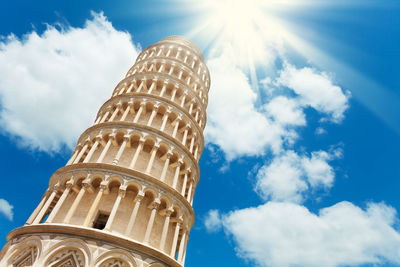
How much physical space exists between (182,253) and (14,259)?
27.4 ft

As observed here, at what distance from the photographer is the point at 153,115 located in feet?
70.8

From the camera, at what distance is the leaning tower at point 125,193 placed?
42.8 ft

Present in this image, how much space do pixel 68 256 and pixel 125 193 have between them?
4.22 meters

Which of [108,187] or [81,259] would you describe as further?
[108,187]

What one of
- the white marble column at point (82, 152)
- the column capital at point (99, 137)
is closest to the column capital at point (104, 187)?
the white marble column at point (82, 152)

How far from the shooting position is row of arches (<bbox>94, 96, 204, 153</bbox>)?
72.2 ft

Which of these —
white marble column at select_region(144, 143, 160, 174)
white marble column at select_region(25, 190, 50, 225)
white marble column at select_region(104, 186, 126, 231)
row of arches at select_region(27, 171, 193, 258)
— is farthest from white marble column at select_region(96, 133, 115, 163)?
white marble column at select_region(25, 190, 50, 225)

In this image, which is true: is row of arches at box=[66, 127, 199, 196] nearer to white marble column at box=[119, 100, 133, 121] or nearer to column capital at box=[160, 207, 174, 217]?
white marble column at box=[119, 100, 133, 121]

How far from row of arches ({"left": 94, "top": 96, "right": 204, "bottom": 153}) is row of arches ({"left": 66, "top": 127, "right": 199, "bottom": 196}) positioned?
2.12m

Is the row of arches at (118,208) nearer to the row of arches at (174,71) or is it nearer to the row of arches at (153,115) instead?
the row of arches at (153,115)

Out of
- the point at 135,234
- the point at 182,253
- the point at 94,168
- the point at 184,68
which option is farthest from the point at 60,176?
the point at 184,68

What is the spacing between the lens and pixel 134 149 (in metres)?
19.3

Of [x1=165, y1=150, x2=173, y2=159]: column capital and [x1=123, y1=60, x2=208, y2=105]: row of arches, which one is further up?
[x1=123, y1=60, x2=208, y2=105]: row of arches

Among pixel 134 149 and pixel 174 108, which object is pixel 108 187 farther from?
pixel 174 108
